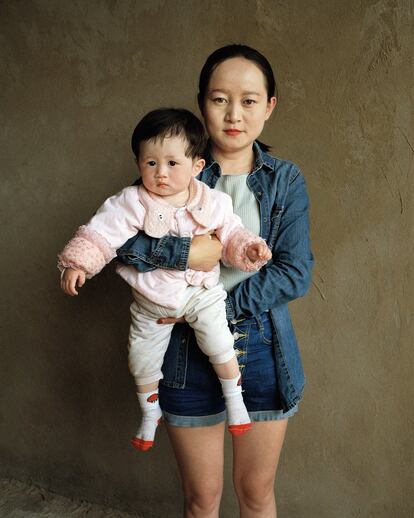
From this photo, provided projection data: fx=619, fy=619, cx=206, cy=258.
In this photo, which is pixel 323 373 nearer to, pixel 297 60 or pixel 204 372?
pixel 204 372

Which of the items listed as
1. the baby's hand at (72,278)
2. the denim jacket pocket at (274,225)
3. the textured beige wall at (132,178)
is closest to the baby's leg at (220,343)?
the denim jacket pocket at (274,225)

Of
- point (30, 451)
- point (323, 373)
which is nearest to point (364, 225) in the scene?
point (323, 373)

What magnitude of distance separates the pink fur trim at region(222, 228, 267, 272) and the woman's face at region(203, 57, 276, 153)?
0.27 meters

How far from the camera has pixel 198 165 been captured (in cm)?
179

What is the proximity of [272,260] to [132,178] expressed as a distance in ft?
3.03

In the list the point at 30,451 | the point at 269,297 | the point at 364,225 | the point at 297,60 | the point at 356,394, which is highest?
the point at 297,60

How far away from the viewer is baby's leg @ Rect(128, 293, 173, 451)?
1790mm

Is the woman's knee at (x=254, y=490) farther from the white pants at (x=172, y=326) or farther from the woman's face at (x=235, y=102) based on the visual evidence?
the woman's face at (x=235, y=102)

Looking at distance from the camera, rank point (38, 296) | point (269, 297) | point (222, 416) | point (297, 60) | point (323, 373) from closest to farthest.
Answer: point (269, 297)
point (222, 416)
point (297, 60)
point (323, 373)
point (38, 296)

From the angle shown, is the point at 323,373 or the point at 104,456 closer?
the point at 323,373

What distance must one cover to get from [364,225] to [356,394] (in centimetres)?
66

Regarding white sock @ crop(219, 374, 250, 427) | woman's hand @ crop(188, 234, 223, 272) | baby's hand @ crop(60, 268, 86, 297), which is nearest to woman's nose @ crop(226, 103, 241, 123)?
woman's hand @ crop(188, 234, 223, 272)

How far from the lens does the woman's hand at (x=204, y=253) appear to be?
171 cm

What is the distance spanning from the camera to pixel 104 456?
2.81m
